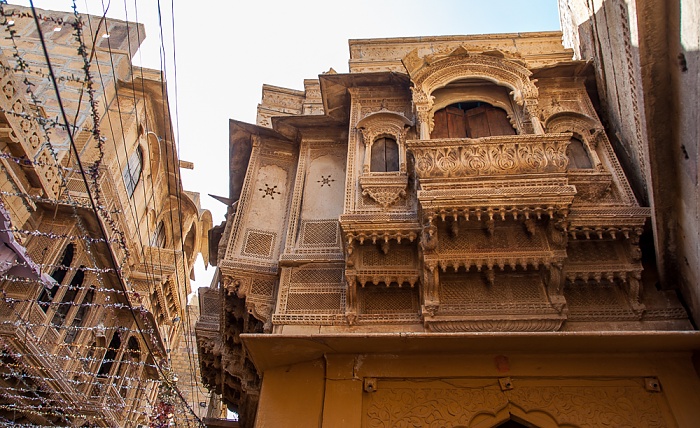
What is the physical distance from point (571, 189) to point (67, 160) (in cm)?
1166

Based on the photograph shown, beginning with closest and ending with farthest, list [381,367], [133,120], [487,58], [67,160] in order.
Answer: [381,367] → [487,58] → [67,160] → [133,120]

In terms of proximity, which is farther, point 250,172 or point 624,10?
point 250,172

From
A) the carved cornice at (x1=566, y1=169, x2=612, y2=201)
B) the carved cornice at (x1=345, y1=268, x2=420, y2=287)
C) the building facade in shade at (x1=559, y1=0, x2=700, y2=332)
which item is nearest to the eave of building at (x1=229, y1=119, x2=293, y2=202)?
the carved cornice at (x1=345, y1=268, x2=420, y2=287)

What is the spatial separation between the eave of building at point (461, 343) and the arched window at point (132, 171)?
10025mm

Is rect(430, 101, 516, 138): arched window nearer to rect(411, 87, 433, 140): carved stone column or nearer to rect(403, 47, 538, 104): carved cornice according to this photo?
rect(411, 87, 433, 140): carved stone column

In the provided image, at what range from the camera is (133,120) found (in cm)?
Answer: 1483

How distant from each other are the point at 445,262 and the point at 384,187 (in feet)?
5.20

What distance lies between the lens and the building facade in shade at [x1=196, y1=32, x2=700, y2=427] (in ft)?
18.1

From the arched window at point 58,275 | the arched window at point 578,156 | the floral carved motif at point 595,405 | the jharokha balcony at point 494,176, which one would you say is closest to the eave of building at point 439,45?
the arched window at point 578,156

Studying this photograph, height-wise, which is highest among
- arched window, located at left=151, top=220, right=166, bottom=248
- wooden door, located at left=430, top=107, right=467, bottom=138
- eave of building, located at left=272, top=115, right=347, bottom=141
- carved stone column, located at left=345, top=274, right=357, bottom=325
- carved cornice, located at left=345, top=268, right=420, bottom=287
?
arched window, located at left=151, top=220, right=166, bottom=248

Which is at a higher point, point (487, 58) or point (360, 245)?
point (487, 58)

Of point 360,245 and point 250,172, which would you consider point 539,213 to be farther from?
point 250,172

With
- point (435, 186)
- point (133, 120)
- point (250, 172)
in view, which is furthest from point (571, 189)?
point (133, 120)

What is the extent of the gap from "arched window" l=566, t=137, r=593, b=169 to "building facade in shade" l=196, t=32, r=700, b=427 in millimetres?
34
